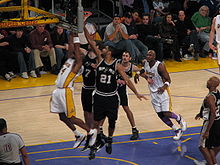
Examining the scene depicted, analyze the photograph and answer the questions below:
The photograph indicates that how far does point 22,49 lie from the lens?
16.9 m

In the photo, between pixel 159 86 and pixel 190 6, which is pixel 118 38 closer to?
pixel 190 6

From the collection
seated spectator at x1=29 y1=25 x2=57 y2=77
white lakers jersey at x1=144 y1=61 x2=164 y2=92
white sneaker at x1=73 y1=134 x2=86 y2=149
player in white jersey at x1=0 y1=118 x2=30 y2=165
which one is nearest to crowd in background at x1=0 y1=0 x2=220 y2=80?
seated spectator at x1=29 y1=25 x2=57 y2=77

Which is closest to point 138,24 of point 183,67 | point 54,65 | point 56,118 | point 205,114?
point 183,67

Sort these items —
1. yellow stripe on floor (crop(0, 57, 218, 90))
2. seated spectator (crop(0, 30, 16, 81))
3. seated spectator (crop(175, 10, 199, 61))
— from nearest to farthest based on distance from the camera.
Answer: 1. yellow stripe on floor (crop(0, 57, 218, 90))
2. seated spectator (crop(0, 30, 16, 81))
3. seated spectator (crop(175, 10, 199, 61))

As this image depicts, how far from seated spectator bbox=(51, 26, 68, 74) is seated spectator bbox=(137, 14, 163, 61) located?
2.77 m

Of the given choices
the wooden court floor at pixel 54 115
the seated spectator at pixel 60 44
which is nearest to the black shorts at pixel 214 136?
the wooden court floor at pixel 54 115

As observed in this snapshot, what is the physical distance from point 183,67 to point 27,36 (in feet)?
17.5

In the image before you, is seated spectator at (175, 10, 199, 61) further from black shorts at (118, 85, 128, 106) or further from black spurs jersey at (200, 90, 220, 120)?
black spurs jersey at (200, 90, 220, 120)

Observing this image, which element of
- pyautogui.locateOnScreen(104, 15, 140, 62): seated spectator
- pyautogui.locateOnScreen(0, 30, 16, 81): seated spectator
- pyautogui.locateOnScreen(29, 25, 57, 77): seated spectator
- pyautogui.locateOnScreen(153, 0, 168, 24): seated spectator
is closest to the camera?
pyautogui.locateOnScreen(0, 30, 16, 81): seated spectator

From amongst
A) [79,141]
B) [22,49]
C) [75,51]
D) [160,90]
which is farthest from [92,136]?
[22,49]

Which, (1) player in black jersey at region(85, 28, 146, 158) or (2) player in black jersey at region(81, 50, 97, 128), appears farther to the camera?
(2) player in black jersey at region(81, 50, 97, 128)

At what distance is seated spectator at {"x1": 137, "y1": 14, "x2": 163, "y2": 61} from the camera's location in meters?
18.4

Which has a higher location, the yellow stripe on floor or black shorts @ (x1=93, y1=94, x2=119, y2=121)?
black shorts @ (x1=93, y1=94, x2=119, y2=121)

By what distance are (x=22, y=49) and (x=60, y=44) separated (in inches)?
49.0
